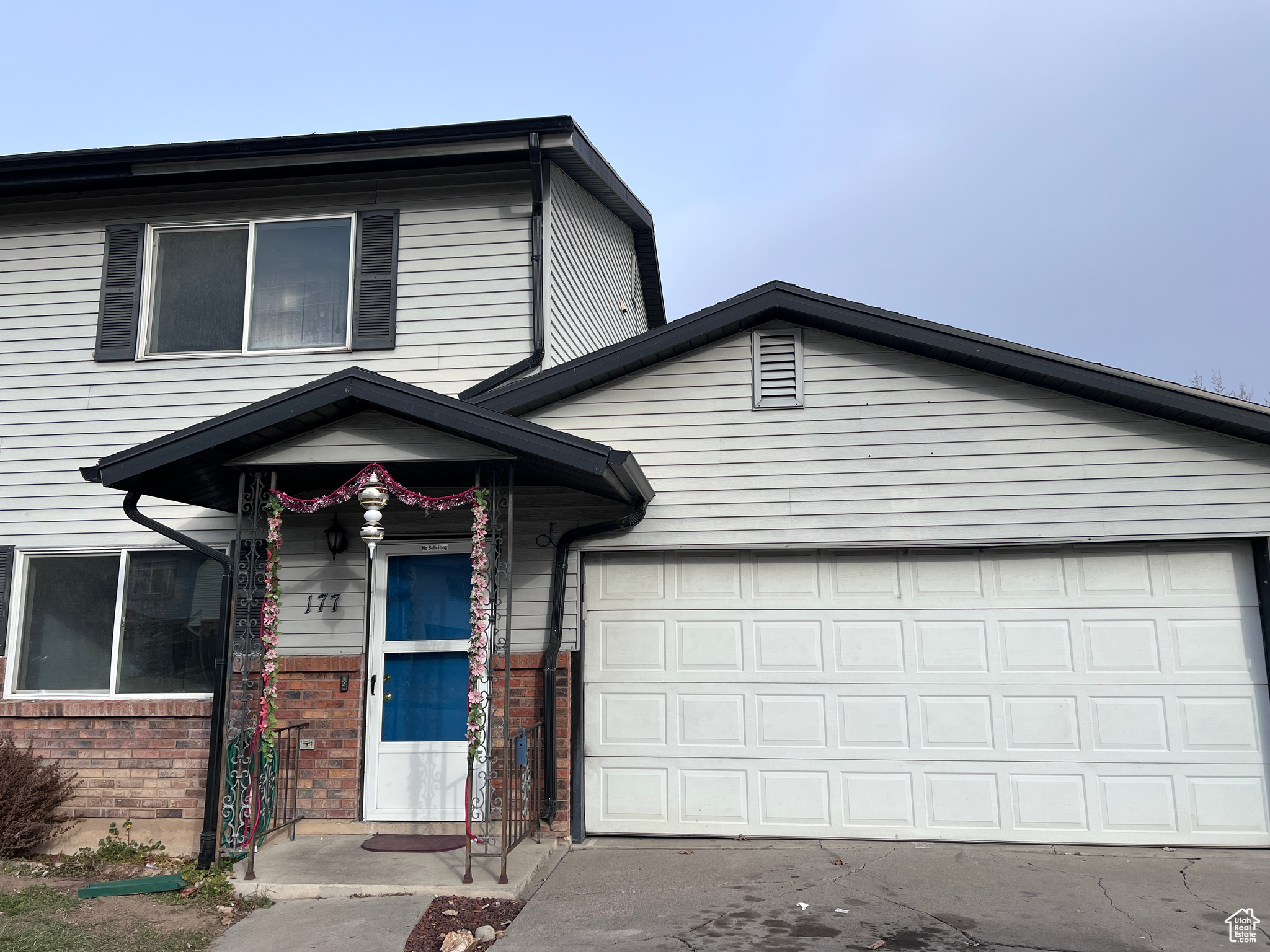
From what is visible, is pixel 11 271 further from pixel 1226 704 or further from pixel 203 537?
pixel 1226 704

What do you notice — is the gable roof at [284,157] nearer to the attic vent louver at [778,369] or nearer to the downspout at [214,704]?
the attic vent louver at [778,369]

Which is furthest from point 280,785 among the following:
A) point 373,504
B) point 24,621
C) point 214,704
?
point 24,621

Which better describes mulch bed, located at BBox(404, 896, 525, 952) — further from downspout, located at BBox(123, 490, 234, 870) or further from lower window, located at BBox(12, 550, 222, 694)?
lower window, located at BBox(12, 550, 222, 694)

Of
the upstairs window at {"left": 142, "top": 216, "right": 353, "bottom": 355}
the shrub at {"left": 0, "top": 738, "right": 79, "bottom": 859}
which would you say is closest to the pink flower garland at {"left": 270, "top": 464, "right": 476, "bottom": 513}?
the upstairs window at {"left": 142, "top": 216, "right": 353, "bottom": 355}

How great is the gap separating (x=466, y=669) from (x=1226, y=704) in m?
5.53

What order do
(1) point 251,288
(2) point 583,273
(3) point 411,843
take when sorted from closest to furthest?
(3) point 411,843, (1) point 251,288, (2) point 583,273

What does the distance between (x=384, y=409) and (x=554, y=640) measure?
2.19 meters

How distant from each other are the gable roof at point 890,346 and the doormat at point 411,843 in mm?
3174

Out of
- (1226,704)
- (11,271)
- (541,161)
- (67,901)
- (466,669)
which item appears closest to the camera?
(67,901)

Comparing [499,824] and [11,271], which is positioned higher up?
[11,271]

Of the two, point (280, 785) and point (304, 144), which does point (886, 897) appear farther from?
point (304, 144)

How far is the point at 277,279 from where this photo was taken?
28.7 feet

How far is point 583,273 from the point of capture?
10031mm

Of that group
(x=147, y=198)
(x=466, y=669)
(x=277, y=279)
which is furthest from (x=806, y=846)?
(x=147, y=198)
